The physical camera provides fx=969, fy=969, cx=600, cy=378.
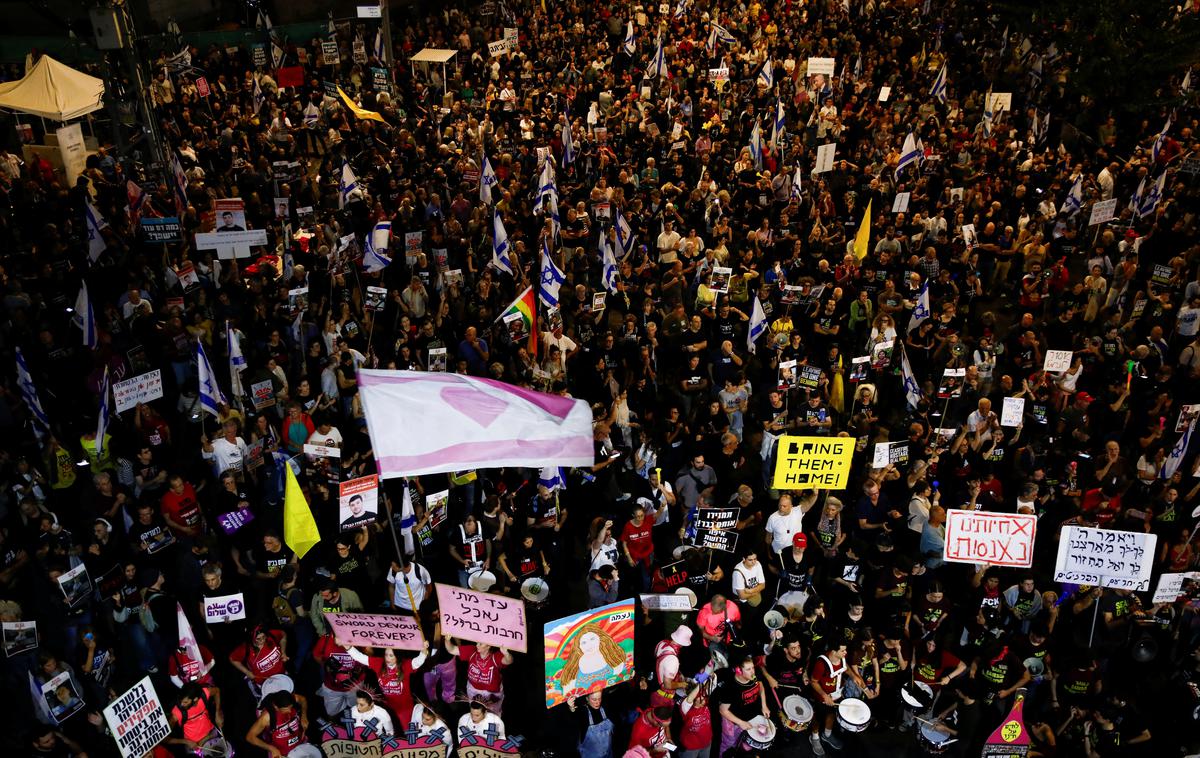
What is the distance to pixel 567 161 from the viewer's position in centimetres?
2075

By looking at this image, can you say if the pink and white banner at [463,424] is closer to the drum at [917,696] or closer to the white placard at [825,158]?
the drum at [917,696]

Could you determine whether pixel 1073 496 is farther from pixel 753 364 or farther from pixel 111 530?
pixel 111 530

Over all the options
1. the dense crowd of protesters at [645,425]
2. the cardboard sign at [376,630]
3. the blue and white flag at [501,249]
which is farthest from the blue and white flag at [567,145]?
the cardboard sign at [376,630]

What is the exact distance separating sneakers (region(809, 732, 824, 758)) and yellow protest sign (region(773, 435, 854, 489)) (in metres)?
2.60

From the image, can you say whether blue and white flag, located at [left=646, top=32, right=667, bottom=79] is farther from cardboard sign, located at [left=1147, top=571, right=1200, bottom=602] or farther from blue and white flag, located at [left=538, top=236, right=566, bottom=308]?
cardboard sign, located at [left=1147, top=571, right=1200, bottom=602]

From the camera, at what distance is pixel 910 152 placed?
62.6 feet

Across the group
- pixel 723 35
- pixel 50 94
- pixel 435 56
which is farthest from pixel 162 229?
pixel 723 35

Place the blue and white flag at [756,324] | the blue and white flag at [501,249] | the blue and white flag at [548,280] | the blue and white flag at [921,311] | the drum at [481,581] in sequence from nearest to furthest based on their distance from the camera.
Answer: the drum at [481,581] < the blue and white flag at [548,280] < the blue and white flag at [756,324] < the blue and white flag at [921,311] < the blue and white flag at [501,249]

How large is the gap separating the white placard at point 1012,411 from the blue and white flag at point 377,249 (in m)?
9.14

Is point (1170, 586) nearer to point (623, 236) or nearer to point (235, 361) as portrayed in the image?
point (623, 236)

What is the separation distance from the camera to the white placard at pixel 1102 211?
17.6m

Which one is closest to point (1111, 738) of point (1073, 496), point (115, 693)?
point (1073, 496)

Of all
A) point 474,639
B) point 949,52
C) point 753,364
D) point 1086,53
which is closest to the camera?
point 474,639

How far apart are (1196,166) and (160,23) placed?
26.0 metres
